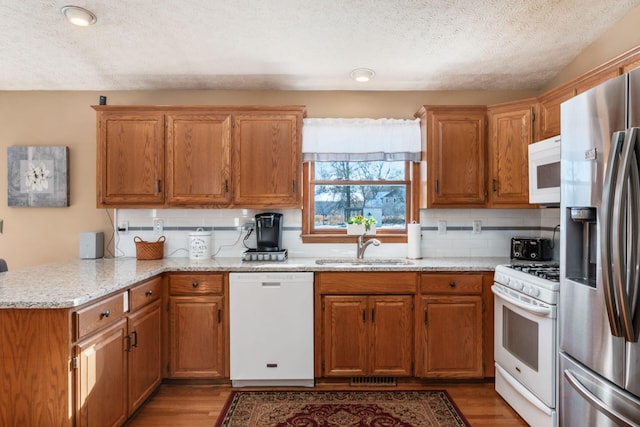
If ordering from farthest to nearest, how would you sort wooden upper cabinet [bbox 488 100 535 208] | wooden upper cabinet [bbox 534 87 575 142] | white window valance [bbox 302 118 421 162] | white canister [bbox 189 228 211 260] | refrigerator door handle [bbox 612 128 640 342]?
white window valance [bbox 302 118 421 162] → white canister [bbox 189 228 211 260] → wooden upper cabinet [bbox 488 100 535 208] → wooden upper cabinet [bbox 534 87 575 142] → refrigerator door handle [bbox 612 128 640 342]

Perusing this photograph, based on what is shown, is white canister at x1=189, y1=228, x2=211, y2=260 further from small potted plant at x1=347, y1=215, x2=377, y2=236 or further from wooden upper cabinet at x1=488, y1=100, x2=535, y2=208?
wooden upper cabinet at x1=488, y1=100, x2=535, y2=208

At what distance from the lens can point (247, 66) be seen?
2.93 m

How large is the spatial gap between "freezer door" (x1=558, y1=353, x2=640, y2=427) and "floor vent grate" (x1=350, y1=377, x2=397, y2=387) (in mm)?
1157

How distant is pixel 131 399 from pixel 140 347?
0.30 m

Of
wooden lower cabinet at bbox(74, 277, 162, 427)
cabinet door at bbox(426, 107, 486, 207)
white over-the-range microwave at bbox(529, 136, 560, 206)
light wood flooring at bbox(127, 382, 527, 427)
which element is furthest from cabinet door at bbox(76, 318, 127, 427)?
white over-the-range microwave at bbox(529, 136, 560, 206)

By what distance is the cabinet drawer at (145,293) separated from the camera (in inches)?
91.0

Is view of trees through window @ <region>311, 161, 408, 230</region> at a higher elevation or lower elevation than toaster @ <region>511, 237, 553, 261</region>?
higher

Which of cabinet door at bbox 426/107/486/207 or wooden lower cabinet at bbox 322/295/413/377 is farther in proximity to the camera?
cabinet door at bbox 426/107/486/207

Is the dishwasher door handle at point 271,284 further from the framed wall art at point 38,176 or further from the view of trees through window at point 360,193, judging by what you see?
the framed wall art at point 38,176

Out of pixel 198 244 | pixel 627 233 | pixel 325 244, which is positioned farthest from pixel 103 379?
pixel 627 233

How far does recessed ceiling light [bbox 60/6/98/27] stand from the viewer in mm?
2168

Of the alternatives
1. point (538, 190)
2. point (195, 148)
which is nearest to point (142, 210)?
point (195, 148)

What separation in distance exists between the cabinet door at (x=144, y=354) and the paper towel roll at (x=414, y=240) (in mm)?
2082

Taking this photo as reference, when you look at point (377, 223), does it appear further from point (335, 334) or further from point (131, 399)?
point (131, 399)
